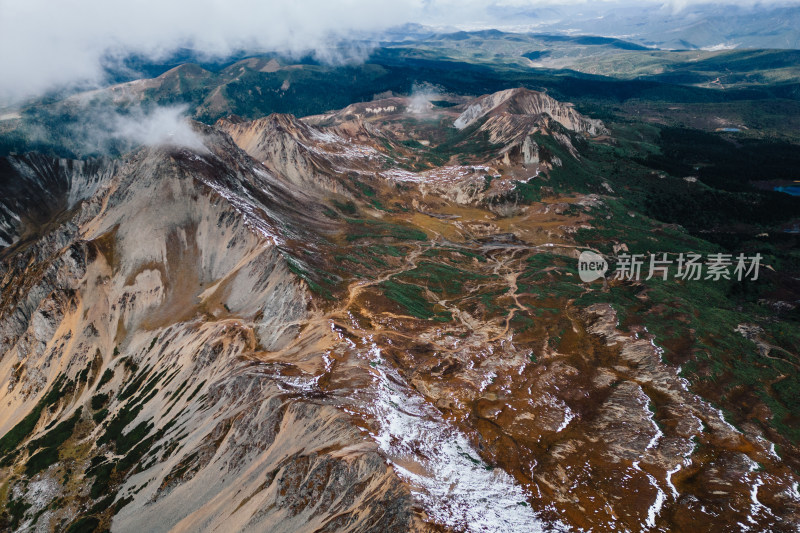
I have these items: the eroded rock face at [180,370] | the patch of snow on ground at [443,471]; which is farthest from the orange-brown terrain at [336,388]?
the eroded rock face at [180,370]

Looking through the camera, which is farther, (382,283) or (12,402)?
(382,283)

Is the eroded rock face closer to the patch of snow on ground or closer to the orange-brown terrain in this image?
the orange-brown terrain

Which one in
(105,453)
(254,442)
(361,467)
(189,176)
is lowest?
(105,453)

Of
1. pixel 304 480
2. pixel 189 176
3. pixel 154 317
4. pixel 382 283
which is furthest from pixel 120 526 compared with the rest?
pixel 189 176

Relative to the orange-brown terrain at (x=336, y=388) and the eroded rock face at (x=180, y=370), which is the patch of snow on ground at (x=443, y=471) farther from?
the eroded rock face at (x=180, y=370)

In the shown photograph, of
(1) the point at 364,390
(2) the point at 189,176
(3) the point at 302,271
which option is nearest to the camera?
(1) the point at 364,390

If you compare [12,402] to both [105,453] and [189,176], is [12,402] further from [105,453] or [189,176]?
[189,176]

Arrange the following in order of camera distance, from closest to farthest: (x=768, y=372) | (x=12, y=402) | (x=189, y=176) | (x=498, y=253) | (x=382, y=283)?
(x=768, y=372), (x=12, y=402), (x=382, y=283), (x=189, y=176), (x=498, y=253)

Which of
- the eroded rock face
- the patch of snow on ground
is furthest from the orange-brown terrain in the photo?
the eroded rock face
